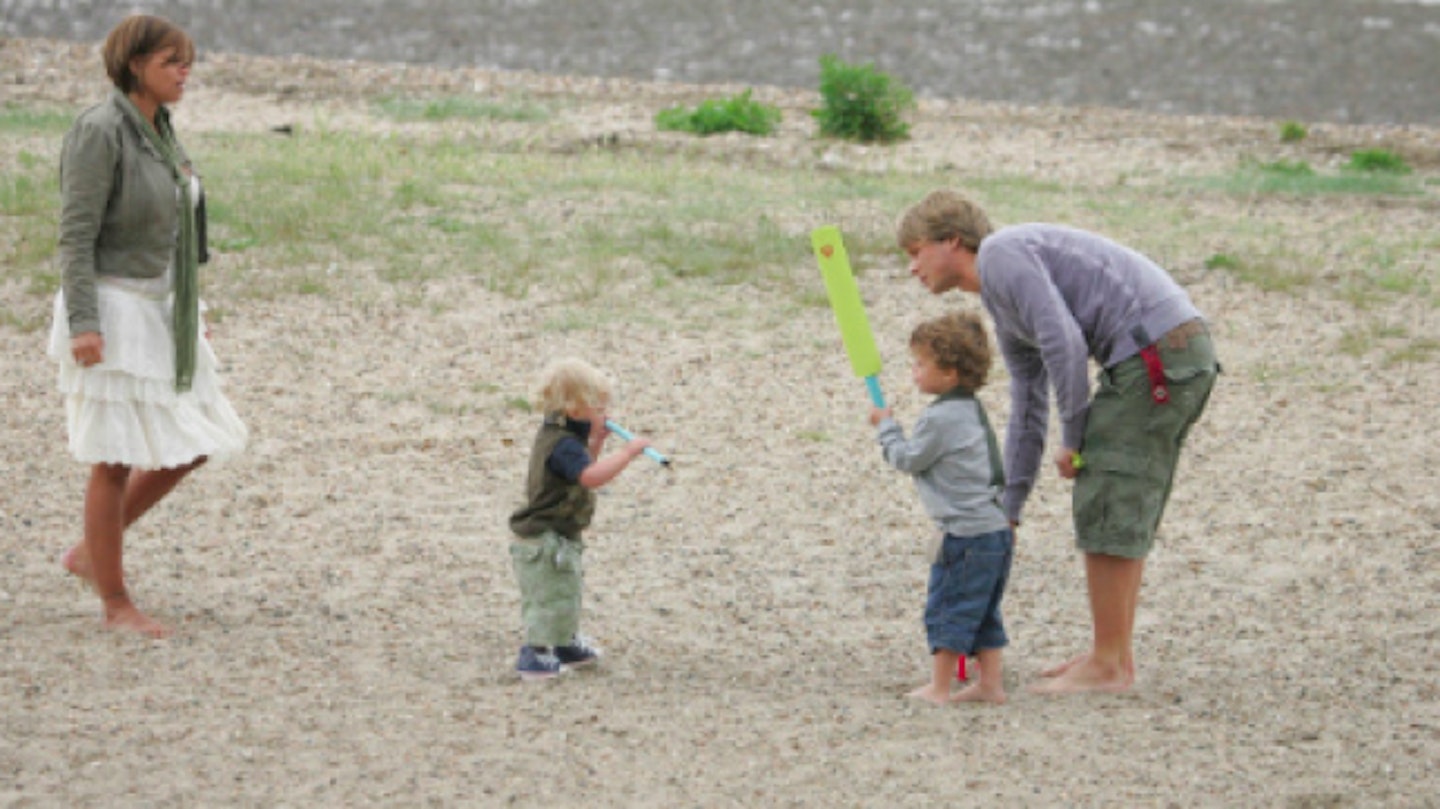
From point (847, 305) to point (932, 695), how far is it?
111 centimetres

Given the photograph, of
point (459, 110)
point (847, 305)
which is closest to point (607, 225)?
point (459, 110)

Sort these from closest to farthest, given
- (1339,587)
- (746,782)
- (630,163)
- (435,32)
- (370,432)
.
→ (746,782)
(1339,587)
(370,432)
(630,163)
(435,32)

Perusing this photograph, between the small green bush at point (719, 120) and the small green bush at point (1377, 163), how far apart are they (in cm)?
463

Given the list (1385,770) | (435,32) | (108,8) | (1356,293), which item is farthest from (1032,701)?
(108,8)

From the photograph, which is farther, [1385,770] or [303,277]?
[303,277]

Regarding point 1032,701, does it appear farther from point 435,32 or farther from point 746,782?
point 435,32

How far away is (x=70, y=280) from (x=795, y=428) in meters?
3.87

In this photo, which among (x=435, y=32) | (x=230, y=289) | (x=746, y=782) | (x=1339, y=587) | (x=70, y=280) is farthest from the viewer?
(x=435, y=32)

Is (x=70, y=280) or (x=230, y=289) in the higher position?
(x=70, y=280)

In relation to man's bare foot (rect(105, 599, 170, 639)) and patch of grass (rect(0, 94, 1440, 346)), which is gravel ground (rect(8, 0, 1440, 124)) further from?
man's bare foot (rect(105, 599, 170, 639))

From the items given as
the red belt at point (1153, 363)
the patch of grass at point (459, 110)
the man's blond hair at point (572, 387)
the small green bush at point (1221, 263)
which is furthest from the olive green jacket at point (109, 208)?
the patch of grass at point (459, 110)

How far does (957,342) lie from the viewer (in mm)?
4996

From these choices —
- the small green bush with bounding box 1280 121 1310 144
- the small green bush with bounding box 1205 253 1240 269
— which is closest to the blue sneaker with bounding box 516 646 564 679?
the small green bush with bounding box 1205 253 1240 269

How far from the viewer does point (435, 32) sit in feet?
76.3
